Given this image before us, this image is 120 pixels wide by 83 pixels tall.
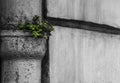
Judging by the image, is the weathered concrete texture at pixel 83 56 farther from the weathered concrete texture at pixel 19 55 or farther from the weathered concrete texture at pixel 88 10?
the weathered concrete texture at pixel 19 55

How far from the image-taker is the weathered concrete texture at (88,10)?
1.92 metres

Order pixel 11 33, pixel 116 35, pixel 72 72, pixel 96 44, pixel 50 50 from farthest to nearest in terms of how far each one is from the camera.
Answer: pixel 116 35 → pixel 96 44 → pixel 72 72 → pixel 50 50 → pixel 11 33

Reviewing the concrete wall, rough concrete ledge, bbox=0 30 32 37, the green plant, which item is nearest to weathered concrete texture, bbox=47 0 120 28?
the concrete wall

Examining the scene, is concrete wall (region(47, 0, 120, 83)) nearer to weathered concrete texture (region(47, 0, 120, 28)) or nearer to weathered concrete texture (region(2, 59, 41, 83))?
weathered concrete texture (region(47, 0, 120, 28))

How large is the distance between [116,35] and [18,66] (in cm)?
92

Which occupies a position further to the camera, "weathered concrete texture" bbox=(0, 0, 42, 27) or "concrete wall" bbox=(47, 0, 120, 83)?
"concrete wall" bbox=(47, 0, 120, 83)

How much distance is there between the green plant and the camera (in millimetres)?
1654

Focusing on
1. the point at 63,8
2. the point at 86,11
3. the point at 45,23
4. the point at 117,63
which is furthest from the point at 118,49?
the point at 45,23

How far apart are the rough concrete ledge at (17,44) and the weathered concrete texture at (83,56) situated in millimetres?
227

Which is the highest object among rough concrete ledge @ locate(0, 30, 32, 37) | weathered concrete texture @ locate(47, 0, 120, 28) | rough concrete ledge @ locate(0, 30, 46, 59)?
weathered concrete texture @ locate(47, 0, 120, 28)

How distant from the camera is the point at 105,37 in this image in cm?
230

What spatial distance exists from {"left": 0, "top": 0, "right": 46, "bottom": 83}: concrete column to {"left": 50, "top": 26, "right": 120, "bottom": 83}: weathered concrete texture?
204mm

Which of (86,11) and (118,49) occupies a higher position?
(86,11)

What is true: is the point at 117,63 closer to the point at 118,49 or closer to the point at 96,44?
the point at 118,49
